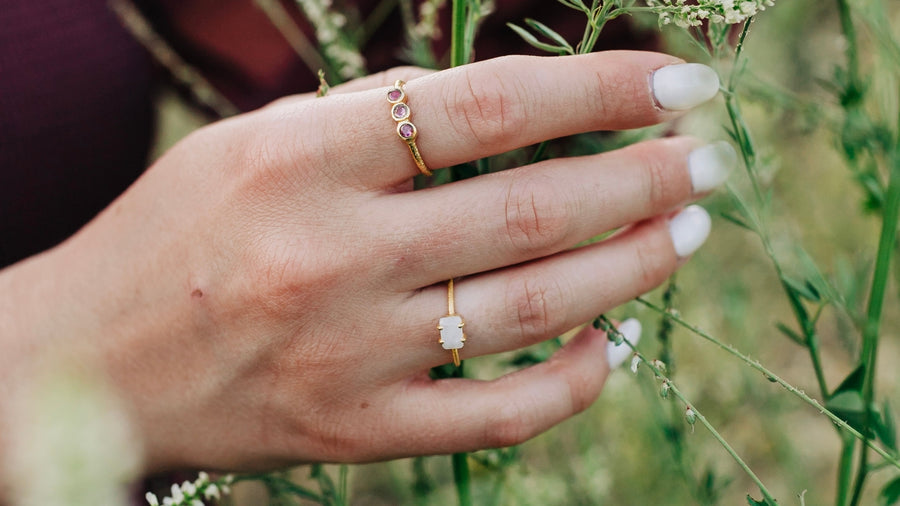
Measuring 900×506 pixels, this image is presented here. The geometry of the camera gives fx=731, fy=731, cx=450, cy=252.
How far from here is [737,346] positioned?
59.5 inches

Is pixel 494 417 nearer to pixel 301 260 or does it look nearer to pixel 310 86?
pixel 301 260

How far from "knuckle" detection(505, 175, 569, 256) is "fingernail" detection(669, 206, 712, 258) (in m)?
0.19

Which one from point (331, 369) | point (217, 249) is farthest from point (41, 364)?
point (331, 369)

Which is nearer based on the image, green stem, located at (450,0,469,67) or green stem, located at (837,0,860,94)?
green stem, located at (450,0,469,67)

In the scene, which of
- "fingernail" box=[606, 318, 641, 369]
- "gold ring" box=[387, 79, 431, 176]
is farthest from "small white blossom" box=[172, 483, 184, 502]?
"fingernail" box=[606, 318, 641, 369]

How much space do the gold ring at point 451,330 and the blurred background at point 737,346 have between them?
0.22 m

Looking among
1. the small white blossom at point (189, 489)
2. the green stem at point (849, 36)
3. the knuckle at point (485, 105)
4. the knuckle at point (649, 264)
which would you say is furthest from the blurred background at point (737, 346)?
the small white blossom at point (189, 489)

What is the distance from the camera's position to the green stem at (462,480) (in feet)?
2.83

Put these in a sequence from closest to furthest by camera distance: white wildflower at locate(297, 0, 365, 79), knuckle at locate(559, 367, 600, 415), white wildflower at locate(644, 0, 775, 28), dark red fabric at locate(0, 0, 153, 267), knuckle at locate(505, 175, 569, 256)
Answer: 1. white wildflower at locate(644, 0, 775, 28)
2. knuckle at locate(505, 175, 569, 256)
3. knuckle at locate(559, 367, 600, 415)
4. white wildflower at locate(297, 0, 365, 79)
5. dark red fabric at locate(0, 0, 153, 267)

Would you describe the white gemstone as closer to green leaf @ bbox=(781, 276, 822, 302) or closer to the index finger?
the index finger

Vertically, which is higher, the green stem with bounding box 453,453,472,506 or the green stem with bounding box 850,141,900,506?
the green stem with bounding box 850,141,900,506

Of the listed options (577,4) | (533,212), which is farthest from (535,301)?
(577,4)

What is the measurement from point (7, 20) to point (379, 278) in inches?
51.7

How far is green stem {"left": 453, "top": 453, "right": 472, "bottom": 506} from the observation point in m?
0.86
